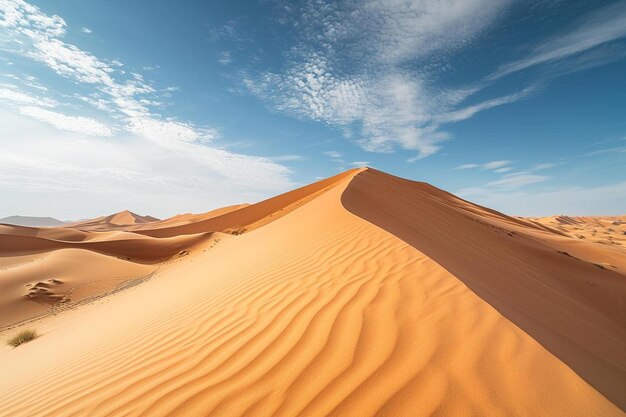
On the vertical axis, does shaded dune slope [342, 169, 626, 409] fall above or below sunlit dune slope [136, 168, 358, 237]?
below

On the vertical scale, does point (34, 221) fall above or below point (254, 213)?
above

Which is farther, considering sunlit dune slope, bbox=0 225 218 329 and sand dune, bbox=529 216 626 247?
sand dune, bbox=529 216 626 247

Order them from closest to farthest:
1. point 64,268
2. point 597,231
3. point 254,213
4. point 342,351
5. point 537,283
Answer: point 342,351, point 537,283, point 64,268, point 254,213, point 597,231

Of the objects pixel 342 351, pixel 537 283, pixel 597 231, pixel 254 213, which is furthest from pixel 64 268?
pixel 597 231

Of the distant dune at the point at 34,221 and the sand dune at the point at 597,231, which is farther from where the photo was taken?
the distant dune at the point at 34,221

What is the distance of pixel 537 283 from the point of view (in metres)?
5.60

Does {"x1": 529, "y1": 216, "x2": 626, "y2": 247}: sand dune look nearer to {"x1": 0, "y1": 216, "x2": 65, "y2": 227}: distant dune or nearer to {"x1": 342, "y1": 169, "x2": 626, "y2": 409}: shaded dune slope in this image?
{"x1": 342, "y1": 169, "x2": 626, "y2": 409}: shaded dune slope

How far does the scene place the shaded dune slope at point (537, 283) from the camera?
2.55 metres

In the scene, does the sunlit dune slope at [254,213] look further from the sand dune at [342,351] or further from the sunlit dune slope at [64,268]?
the sand dune at [342,351]

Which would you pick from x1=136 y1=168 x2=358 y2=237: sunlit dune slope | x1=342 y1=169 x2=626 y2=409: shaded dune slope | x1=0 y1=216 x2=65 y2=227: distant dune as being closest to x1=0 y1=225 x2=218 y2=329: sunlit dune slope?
x1=136 y1=168 x2=358 y2=237: sunlit dune slope

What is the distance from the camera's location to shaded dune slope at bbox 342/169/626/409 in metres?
2.55

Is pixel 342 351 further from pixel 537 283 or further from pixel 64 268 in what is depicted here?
pixel 64 268

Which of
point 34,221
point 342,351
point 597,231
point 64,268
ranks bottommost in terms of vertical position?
point 597,231

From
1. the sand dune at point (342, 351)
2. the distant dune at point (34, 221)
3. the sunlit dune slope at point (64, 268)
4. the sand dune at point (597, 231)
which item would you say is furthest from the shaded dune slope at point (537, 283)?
the distant dune at point (34, 221)
